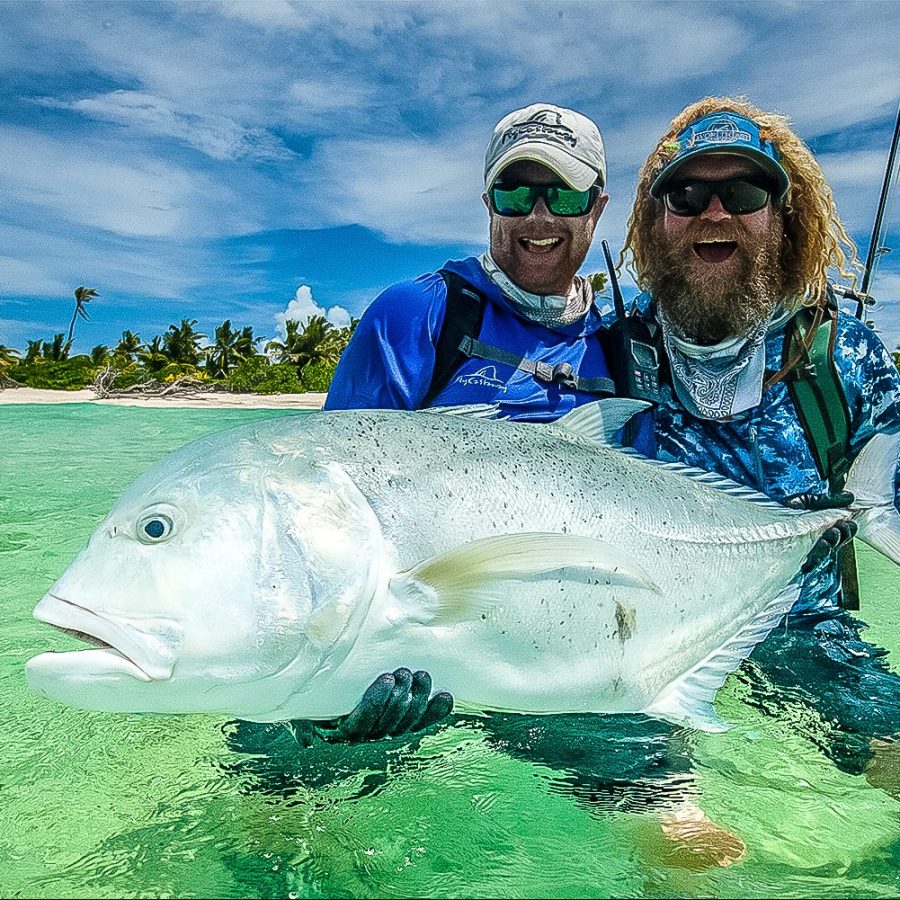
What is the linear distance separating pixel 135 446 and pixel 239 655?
14639 millimetres

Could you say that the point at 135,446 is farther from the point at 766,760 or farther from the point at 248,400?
the point at 248,400

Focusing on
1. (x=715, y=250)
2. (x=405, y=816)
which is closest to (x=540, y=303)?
(x=715, y=250)

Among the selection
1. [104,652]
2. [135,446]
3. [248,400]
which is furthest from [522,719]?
[248,400]

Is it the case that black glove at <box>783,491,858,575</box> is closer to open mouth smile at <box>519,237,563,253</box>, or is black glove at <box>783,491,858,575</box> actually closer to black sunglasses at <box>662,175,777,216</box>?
black sunglasses at <box>662,175,777,216</box>

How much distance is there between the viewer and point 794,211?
3.33 meters

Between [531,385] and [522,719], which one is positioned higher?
[531,385]

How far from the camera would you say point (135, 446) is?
1526cm

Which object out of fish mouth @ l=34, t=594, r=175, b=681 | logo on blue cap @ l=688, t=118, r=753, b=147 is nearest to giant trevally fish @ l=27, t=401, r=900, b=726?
fish mouth @ l=34, t=594, r=175, b=681

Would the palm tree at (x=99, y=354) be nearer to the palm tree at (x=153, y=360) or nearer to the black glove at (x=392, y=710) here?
the palm tree at (x=153, y=360)

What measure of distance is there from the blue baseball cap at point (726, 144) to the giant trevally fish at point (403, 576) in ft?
4.00

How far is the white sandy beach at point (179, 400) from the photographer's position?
91.5 ft

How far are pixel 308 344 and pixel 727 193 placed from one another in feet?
139

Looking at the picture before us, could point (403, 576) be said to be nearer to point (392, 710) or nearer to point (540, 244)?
point (392, 710)

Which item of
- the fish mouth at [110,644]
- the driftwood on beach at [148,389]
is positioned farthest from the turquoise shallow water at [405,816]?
the driftwood on beach at [148,389]
